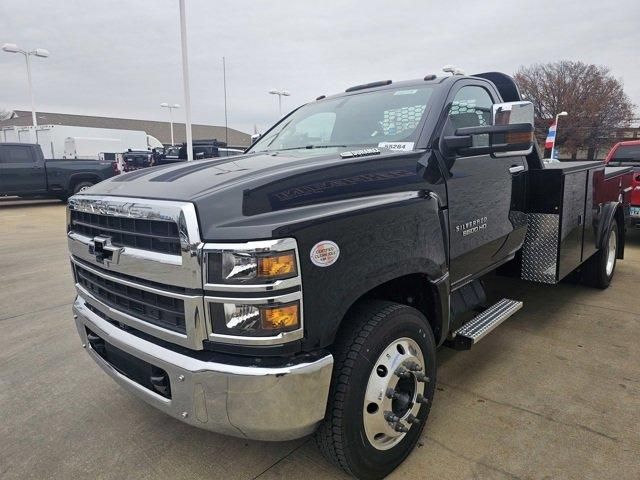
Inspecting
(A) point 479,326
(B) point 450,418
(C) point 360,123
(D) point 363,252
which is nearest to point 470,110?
(C) point 360,123

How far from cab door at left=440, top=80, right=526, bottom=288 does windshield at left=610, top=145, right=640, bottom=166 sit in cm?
662

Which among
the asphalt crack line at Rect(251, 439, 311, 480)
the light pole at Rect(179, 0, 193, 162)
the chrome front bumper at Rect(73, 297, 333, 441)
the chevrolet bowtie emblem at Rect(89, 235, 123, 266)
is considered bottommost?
the asphalt crack line at Rect(251, 439, 311, 480)

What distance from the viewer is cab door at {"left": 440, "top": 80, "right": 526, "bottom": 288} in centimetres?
287

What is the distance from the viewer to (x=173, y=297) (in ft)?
6.48

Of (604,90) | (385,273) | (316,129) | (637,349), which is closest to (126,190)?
(385,273)

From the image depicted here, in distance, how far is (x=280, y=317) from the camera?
1.85m

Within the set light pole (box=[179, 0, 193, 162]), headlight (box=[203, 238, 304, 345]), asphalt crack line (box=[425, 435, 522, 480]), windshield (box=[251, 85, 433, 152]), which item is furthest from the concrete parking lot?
light pole (box=[179, 0, 193, 162])

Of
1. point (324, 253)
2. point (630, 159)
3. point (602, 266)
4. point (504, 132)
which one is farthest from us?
point (630, 159)

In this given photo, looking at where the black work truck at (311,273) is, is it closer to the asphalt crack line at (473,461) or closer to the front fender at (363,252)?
the front fender at (363,252)

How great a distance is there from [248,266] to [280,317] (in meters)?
0.23

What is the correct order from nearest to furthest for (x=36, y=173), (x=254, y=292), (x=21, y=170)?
(x=254, y=292)
(x=21, y=170)
(x=36, y=173)

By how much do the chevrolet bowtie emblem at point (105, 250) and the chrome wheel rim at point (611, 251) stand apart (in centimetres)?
519

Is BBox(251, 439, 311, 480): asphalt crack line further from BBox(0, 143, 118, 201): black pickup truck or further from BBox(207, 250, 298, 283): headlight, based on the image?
BBox(0, 143, 118, 201): black pickup truck

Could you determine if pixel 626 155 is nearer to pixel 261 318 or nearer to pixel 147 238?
pixel 261 318
